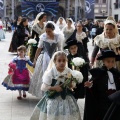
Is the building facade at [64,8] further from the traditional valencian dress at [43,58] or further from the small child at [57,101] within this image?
the small child at [57,101]

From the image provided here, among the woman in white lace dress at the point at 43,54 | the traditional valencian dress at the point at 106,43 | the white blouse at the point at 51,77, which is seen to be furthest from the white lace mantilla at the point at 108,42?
the white blouse at the point at 51,77

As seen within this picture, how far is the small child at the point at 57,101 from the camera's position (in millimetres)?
4953

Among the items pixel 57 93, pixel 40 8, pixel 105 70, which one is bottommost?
pixel 57 93

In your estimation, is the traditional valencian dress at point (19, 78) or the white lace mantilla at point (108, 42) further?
the traditional valencian dress at point (19, 78)

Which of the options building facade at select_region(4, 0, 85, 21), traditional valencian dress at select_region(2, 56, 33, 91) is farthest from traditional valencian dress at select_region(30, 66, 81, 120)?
building facade at select_region(4, 0, 85, 21)

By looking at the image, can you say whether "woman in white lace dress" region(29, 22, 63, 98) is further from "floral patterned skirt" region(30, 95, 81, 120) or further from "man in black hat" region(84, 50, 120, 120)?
"man in black hat" region(84, 50, 120, 120)

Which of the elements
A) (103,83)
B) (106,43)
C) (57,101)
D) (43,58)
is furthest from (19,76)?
(103,83)

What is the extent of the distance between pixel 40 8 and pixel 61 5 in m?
20.0

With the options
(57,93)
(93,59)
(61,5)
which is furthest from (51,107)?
(61,5)

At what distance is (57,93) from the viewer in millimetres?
5082

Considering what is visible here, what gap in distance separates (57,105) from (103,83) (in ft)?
2.22

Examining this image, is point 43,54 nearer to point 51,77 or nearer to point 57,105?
point 51,77

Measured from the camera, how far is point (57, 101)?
5.03m

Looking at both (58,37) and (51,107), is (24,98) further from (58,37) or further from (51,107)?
(51,107)
